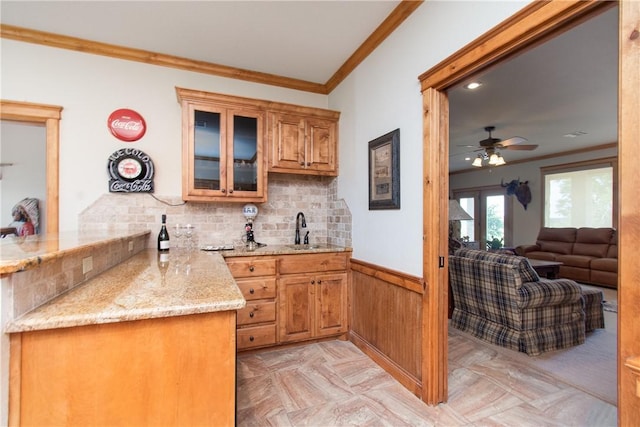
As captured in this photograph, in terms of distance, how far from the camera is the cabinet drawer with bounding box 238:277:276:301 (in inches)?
106

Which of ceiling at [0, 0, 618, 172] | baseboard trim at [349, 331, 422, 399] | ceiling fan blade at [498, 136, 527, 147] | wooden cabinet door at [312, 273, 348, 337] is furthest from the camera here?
ceiling fan blade at [498, 136, 527, 147]

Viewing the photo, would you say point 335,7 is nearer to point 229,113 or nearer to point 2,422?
point 229,113

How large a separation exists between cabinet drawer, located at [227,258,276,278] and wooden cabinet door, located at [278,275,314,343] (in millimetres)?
164

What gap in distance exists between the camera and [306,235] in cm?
334

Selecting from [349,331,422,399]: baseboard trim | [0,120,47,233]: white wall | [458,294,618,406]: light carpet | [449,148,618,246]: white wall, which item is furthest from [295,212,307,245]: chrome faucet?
[449,148,618,246]: white wall

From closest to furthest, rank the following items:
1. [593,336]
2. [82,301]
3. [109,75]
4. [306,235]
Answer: [82,301], [109,75], [593,336], [306,235]

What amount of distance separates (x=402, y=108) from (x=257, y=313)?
2.11 m

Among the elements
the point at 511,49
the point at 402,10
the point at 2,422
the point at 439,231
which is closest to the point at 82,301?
the point at 2,422

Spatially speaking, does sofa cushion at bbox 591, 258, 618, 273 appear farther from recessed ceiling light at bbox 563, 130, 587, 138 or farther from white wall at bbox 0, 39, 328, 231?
white wall at bbox 0, 39, 328, 231

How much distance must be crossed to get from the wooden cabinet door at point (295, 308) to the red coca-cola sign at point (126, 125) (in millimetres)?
1946

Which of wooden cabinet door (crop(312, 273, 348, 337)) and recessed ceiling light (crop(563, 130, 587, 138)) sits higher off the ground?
recessed ceiling light (crop(563, 130, 587, 138))

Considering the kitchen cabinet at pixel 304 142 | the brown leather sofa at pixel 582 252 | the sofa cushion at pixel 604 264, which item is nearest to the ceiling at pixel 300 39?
the kitchen cabinet at pixel 304 142

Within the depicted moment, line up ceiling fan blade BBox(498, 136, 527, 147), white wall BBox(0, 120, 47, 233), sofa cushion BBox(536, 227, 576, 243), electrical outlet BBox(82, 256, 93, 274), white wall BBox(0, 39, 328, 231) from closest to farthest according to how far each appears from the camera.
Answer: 1. electrical outlet BBox(82, 256, 93, 274)
2. white wall BBox(0, 39, 328, 231)
3. ceiling fan blade BBox(498, 136, 527, 147)
4. white wall BBox(0, 120, 47, 233)
5. sofa cushion BBox(536, 227, 576, 243)

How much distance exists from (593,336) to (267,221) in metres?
3.56
